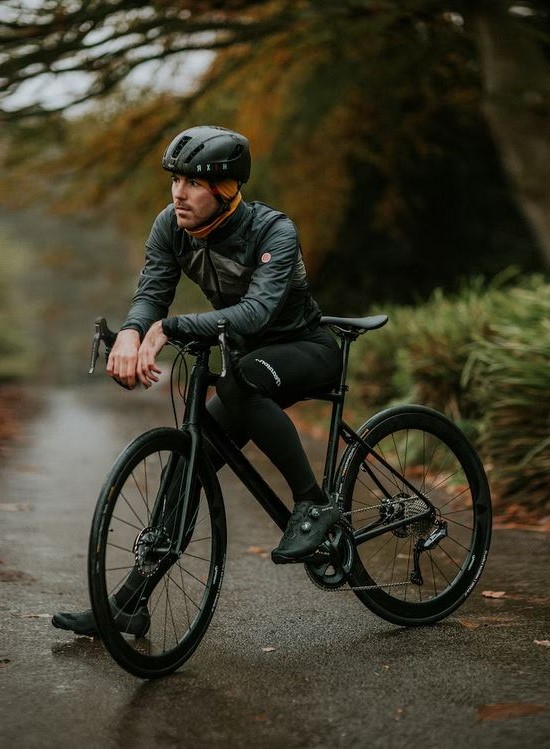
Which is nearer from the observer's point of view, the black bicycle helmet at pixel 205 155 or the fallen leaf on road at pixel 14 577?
the black bicycle helmet at pixel 205 155

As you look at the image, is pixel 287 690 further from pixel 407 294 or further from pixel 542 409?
pixel 407 294

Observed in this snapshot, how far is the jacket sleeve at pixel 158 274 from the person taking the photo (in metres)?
4.20

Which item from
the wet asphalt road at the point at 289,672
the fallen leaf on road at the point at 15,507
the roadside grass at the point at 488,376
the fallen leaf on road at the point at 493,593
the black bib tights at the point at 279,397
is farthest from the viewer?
the fallen leaf on road at the point at 15,507

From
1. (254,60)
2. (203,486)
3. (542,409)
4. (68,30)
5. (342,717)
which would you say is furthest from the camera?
(254,60)

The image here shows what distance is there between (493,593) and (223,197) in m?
2.37

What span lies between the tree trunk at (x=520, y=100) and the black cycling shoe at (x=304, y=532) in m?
8.74

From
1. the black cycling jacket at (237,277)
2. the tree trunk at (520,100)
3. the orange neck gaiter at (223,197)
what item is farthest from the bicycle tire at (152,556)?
the tree trunk at (520,100)

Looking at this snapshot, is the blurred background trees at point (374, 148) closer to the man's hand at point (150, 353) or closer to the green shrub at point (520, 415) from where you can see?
the green shrub at point (520, 415)

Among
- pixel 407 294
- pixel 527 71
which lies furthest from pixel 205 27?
pixel 407 294

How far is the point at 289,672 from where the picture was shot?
3.92 meters

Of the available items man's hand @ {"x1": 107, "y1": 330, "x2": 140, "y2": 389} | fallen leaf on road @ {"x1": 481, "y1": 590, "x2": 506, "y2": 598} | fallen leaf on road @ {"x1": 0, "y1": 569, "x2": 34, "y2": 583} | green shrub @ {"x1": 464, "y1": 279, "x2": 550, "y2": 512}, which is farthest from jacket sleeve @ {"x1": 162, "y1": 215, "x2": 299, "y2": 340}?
green shrub @ {"x1": 464, "y1": 279, "x2": 550, "y2": 512}

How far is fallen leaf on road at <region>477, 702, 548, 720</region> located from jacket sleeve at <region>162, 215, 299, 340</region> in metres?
1.53

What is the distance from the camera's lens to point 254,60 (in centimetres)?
1412

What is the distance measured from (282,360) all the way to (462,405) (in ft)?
17.1
